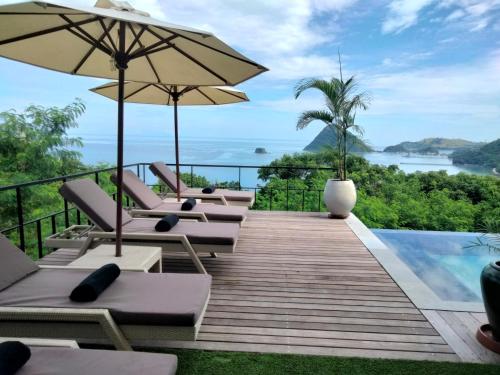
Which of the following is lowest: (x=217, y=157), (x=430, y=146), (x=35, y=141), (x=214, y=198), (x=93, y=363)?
(x=93, y=363)

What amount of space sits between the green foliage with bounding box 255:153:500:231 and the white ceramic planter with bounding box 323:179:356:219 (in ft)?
3.03

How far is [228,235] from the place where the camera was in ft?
12.1

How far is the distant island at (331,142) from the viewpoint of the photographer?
6.68 m

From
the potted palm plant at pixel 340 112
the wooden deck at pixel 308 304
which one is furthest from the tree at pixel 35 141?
the potted palm plant at pixel 340 112

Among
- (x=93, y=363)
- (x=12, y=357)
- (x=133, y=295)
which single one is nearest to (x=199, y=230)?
(x=133, y=295)

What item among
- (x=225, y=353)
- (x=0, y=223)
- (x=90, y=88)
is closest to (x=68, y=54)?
(x=90, y=88)

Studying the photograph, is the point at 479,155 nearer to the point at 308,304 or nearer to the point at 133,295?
the point at 308,304

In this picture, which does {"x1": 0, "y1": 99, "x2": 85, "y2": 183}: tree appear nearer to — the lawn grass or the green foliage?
the green foliage

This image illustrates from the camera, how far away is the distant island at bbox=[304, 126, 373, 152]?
6680 millimetres

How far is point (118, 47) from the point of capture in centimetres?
322

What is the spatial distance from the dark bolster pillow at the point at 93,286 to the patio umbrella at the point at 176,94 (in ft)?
11.2

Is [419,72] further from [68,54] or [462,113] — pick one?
[68,54]

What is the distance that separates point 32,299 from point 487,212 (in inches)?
397

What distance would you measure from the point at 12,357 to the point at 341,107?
6096 millimetres
